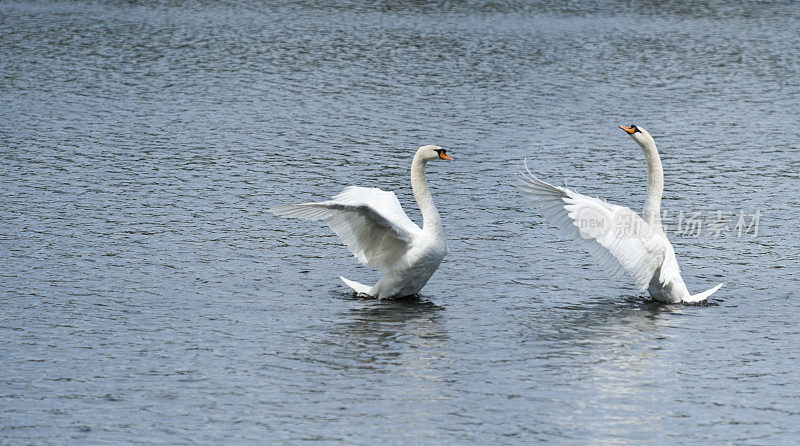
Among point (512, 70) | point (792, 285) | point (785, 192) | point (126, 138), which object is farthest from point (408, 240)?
point (512, 70)

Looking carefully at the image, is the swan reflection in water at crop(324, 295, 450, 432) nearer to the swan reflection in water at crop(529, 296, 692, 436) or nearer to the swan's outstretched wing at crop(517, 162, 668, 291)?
the swan reflection in water at crop(529, 296, 692, 436)

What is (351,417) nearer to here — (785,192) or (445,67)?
→ (785,192)

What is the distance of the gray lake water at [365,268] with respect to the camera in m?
9.95

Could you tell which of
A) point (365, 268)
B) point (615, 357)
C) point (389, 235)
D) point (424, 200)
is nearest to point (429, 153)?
point (424, 200)

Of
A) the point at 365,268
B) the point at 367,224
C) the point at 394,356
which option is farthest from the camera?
the point at 365,268

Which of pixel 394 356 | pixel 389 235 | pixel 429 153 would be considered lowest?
pixel 394 356

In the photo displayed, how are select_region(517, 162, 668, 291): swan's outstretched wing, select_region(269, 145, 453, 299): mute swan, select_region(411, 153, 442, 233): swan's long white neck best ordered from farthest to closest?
select_region(411, 153, 442, 233): swan's long white neck < select_region(269, 145, 453, 299): mute swan < select_region(517, 162, 668, 291): swan's outstretched wing

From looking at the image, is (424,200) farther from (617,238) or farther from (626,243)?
(626,243)

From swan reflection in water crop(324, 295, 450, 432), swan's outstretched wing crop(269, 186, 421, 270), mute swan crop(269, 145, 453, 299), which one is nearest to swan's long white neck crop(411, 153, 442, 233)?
mute swan crop(269, 145, 453, 299)

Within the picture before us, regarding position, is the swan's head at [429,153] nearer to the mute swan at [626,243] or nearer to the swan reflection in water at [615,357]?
the mute swan at [626,243]

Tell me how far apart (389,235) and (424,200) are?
63cm

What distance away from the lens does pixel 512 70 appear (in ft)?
101

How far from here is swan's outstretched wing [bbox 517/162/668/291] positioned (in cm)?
1286

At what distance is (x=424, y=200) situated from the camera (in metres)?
13.6
